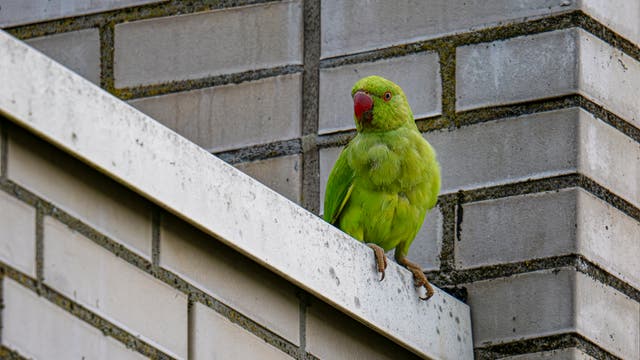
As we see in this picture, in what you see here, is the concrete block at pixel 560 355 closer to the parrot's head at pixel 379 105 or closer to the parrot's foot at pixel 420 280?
the parrot's foot at pixel 420 280

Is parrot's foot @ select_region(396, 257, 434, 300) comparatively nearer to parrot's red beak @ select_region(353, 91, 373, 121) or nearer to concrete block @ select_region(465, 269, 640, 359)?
concrete block @ select_region(465, 269, 640, 359)

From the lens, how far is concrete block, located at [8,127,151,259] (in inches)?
125

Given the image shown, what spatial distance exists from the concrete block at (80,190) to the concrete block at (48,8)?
6.38ft

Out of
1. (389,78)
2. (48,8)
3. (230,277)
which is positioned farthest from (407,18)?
(230,277)

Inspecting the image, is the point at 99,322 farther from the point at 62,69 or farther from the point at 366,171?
the point at 366,171

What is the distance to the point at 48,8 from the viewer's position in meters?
5.37

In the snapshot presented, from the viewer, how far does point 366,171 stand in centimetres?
479

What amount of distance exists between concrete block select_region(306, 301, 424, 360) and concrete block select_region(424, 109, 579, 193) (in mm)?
677

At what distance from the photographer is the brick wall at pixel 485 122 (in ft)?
14.8

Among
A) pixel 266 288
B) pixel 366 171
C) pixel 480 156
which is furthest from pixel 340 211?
pixel 266 288

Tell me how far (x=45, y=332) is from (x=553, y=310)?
72.0 inches

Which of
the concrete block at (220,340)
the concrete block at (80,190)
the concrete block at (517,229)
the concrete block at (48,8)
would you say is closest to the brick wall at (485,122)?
the concrete block at (517,229)

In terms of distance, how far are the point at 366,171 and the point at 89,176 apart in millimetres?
1602

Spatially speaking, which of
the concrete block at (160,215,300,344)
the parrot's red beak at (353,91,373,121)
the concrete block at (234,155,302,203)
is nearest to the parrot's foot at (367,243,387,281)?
the concrete block at (160,215,300,344)
